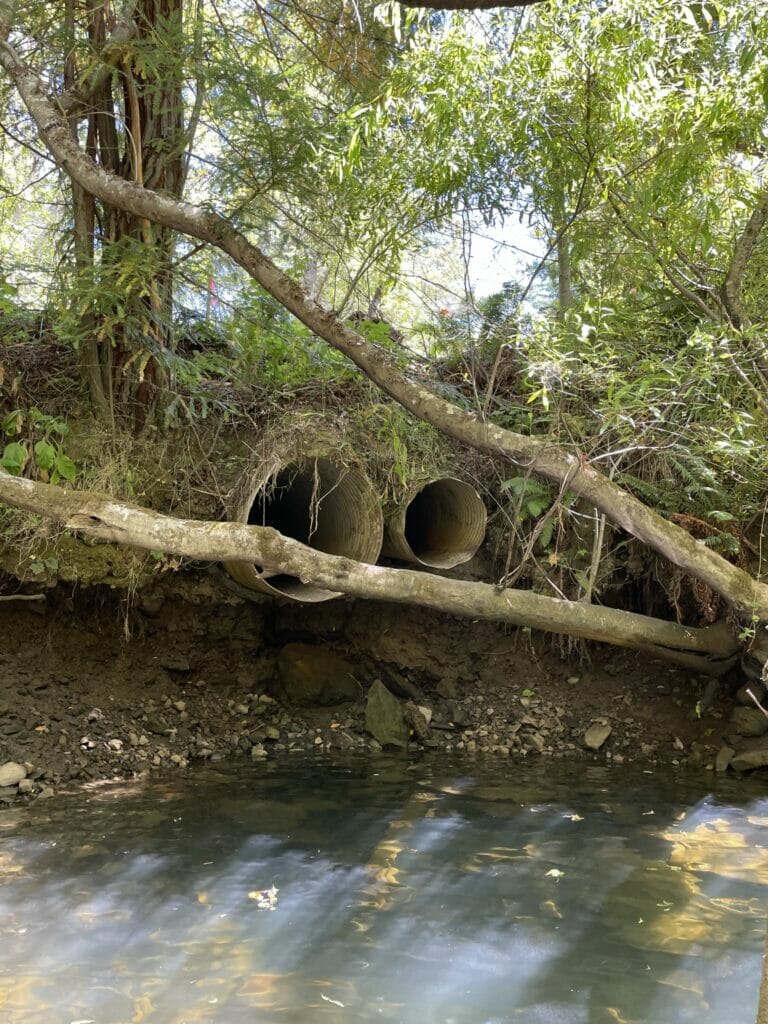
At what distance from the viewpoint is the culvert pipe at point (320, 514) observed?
217 inches

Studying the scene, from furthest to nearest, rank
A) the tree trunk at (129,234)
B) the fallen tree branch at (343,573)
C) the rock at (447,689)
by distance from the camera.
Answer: the rock at (447,689)
the tree trunk at (129,234)
the fallen tree branch at (343,573)

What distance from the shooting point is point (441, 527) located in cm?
658

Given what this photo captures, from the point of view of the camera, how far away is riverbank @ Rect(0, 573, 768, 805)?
5824 millimetres

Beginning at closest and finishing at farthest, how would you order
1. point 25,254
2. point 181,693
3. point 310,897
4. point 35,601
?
point 310,897 → point 35,601 → point 181,693 → point 25,254

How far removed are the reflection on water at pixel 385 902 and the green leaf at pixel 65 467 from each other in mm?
2030

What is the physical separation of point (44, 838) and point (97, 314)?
3.36m

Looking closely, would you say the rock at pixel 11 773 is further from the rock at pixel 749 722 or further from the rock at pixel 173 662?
the rock at pixel 749 722

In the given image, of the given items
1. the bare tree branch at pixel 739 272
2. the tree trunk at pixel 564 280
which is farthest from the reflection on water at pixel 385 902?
the tree trunk at pixel 564 280

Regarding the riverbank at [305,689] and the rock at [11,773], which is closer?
the rock at [11,773]

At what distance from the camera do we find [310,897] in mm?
3838

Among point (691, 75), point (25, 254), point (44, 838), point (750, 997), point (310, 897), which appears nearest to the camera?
point (750, 997)

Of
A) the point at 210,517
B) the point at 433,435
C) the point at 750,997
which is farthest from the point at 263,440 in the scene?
the point at 750,997

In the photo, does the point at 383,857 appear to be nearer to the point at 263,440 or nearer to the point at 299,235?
the point at 263,440

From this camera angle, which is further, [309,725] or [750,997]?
[309,725]
